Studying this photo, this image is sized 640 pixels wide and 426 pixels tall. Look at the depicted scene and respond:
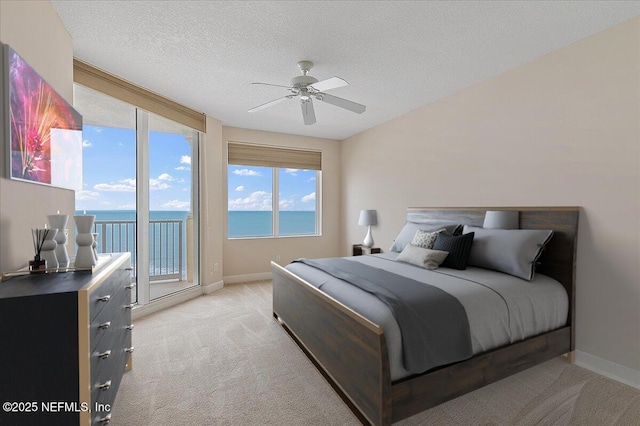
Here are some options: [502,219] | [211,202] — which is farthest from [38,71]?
[502,219]

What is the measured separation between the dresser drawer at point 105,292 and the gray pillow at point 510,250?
9.28 ft

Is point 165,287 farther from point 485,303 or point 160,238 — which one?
point 485,303

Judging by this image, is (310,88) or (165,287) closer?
(310,88)

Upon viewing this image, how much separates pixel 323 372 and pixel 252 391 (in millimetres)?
547

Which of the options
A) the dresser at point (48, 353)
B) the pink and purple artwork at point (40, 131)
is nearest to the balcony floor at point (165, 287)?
the pink and purple artwork at point (40, 131)

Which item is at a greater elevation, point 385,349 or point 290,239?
point 290,239

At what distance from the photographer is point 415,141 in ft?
13.4

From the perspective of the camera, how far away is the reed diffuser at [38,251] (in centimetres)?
148

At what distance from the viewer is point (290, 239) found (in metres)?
5.50

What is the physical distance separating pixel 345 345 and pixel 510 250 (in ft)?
5.49

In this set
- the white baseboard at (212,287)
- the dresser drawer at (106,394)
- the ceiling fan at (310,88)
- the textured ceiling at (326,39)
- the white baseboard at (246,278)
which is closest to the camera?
the dresser drawer at (106,394)

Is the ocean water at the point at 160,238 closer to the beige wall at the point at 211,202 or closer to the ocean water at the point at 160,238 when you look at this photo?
the ocean water at the point at 160,238

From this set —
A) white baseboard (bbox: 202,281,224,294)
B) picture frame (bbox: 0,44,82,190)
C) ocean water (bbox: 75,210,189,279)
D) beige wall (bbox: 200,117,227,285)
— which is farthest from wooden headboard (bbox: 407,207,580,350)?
ocean water (bbox: 75,210,189,279)

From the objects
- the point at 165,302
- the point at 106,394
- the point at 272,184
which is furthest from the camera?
the point at 272,184
